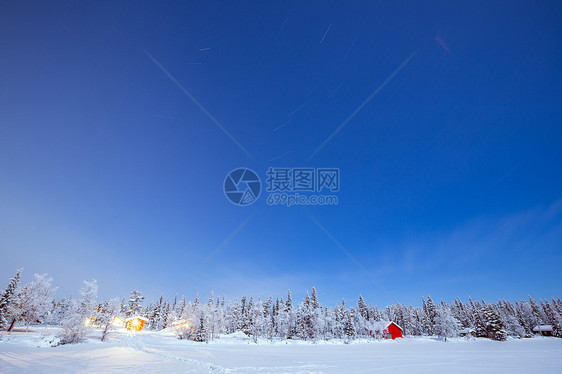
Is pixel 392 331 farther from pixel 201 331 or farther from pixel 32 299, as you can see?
pixel 32 299

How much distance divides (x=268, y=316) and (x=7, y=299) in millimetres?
60790

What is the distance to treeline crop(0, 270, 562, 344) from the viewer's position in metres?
33.3

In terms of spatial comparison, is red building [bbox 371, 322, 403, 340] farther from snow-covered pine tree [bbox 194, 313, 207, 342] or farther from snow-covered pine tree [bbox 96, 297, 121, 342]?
snow-covered pine tree [bbox 96, 297, 121, 342]

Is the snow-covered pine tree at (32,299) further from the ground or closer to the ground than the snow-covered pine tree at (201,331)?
further from the ground

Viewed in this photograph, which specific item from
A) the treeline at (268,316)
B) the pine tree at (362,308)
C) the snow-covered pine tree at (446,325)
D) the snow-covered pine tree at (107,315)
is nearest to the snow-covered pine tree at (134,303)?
the treeline at (268,316)

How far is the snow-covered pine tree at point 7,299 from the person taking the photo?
32531mm

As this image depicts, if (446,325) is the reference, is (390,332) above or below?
below

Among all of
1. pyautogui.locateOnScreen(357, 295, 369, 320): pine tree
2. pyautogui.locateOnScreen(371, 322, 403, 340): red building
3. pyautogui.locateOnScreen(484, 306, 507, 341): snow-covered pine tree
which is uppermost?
pyautogui.locateOnScreen(357, 295, 369, 320): pine tree

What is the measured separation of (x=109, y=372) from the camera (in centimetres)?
1091

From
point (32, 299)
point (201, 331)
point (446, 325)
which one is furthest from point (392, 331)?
point (32, 299)

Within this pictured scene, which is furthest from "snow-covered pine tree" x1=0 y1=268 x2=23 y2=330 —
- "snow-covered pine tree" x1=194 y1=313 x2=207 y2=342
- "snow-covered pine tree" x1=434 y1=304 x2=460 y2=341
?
"snow-covered pine tree" x1=434 y1=304 x2=460 y2=341

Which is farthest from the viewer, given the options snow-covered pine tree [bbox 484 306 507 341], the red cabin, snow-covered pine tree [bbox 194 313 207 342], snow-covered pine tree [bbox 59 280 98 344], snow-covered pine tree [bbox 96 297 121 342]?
Answer: the red cabin

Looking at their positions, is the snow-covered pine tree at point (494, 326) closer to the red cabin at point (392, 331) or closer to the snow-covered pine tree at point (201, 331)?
the red cabin at point (392, 331)

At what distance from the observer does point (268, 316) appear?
7425cm
